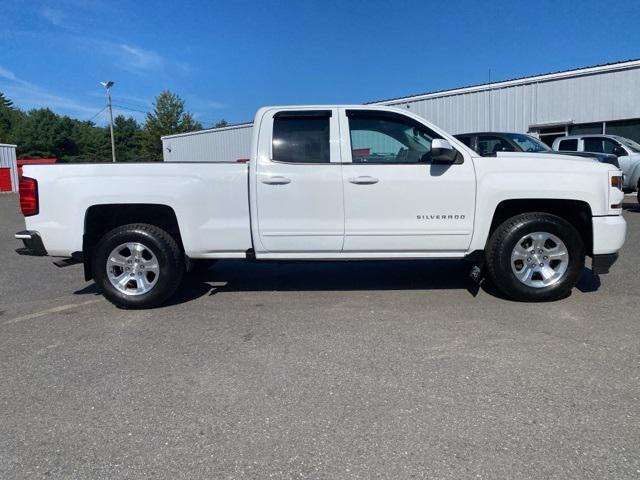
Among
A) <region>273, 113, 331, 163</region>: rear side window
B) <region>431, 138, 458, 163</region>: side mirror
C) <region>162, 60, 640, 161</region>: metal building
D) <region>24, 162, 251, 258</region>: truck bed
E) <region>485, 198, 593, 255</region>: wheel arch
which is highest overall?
<region>162, 60, 640, 161</region>: metal building

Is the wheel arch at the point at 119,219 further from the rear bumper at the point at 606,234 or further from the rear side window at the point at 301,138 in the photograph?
the rear bumper at the point at 606,234

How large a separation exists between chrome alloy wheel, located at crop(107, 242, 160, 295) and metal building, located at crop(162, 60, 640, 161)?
56.2 ft

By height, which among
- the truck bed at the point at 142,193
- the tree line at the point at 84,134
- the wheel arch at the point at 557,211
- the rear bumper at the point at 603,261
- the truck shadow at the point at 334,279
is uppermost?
the tree line at the point at 84,134

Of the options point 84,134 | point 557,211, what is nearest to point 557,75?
point 557,211

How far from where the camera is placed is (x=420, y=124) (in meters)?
5.10

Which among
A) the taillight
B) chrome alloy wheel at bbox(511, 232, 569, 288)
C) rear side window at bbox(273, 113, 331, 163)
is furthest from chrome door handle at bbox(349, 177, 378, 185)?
the taillight

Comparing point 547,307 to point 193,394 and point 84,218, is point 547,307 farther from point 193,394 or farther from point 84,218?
point 84,218

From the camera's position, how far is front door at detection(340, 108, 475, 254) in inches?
193

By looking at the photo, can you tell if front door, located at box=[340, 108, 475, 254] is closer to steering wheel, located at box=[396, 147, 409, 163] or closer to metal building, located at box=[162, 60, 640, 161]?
steering wheel, located at box=[396, 147, 409, 163]

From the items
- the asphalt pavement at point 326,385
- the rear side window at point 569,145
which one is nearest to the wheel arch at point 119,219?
the asphalt pavement at point 326,385

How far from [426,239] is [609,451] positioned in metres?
2.71

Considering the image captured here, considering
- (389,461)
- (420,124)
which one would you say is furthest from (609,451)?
(420,124)

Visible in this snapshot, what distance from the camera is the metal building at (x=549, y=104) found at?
16.7 metres

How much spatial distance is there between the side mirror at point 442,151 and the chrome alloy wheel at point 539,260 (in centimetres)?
114
